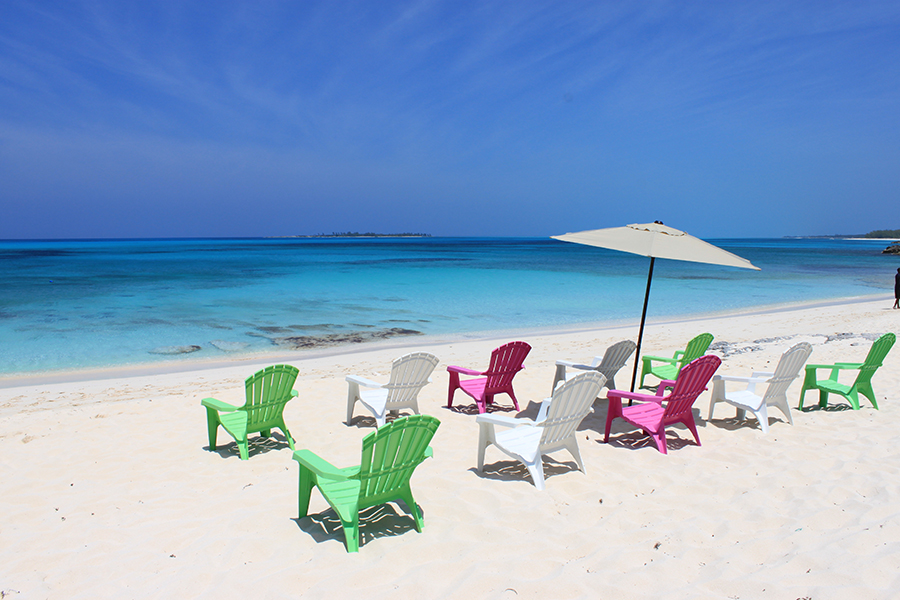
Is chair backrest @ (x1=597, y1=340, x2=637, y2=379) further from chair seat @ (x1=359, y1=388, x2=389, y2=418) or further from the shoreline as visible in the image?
the shoreline

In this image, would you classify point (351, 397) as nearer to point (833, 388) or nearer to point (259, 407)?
point (259, 407)

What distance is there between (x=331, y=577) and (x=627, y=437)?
3.40 metres

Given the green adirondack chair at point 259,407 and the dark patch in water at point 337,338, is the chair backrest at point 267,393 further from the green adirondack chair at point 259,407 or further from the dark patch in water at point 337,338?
the dark patch in water at point 337,338

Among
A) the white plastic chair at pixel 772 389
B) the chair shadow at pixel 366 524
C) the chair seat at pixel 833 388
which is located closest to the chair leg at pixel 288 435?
the chair shadow at pixel 366 524

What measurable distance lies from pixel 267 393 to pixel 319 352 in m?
6.60

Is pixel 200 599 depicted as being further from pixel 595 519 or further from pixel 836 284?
pixel 836 284

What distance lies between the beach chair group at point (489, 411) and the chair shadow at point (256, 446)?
0.08 m

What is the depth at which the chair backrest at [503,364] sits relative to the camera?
5992 mm

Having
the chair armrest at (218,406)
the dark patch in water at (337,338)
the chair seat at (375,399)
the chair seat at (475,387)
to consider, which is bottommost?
the dark patch in water at (337,338)

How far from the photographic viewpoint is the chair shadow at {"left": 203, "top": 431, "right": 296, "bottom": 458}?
4.82m

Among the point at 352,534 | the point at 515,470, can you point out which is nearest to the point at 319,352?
the point at 515,470

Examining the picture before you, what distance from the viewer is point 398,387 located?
548cm

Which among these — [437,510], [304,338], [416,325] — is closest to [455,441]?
[437,510]

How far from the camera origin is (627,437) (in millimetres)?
5086
